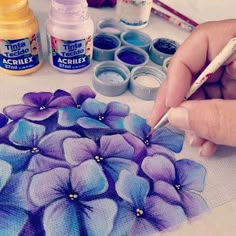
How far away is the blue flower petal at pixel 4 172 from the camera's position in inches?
20.4

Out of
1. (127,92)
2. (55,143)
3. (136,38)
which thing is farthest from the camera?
(136,38)

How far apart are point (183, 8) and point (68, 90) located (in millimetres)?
397

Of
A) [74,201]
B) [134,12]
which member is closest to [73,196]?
[74,201]

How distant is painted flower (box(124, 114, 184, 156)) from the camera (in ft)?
1.97

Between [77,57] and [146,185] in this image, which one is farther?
[77,57]

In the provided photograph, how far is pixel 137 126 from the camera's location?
63 cm

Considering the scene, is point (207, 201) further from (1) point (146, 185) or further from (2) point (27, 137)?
(2) point (27, 137)

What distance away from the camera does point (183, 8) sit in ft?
2.93

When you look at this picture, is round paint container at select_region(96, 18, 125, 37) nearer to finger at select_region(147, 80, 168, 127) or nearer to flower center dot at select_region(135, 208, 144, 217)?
finger at select_region(147, 80, 168, 127)

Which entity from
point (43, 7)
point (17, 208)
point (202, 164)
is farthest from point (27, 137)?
point (43, 7)

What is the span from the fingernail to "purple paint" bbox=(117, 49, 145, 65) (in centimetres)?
22

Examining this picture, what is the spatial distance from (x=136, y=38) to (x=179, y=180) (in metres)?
0.38

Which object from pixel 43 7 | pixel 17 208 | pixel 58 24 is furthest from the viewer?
pixel 43 7

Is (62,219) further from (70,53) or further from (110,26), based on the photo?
(110,26)
